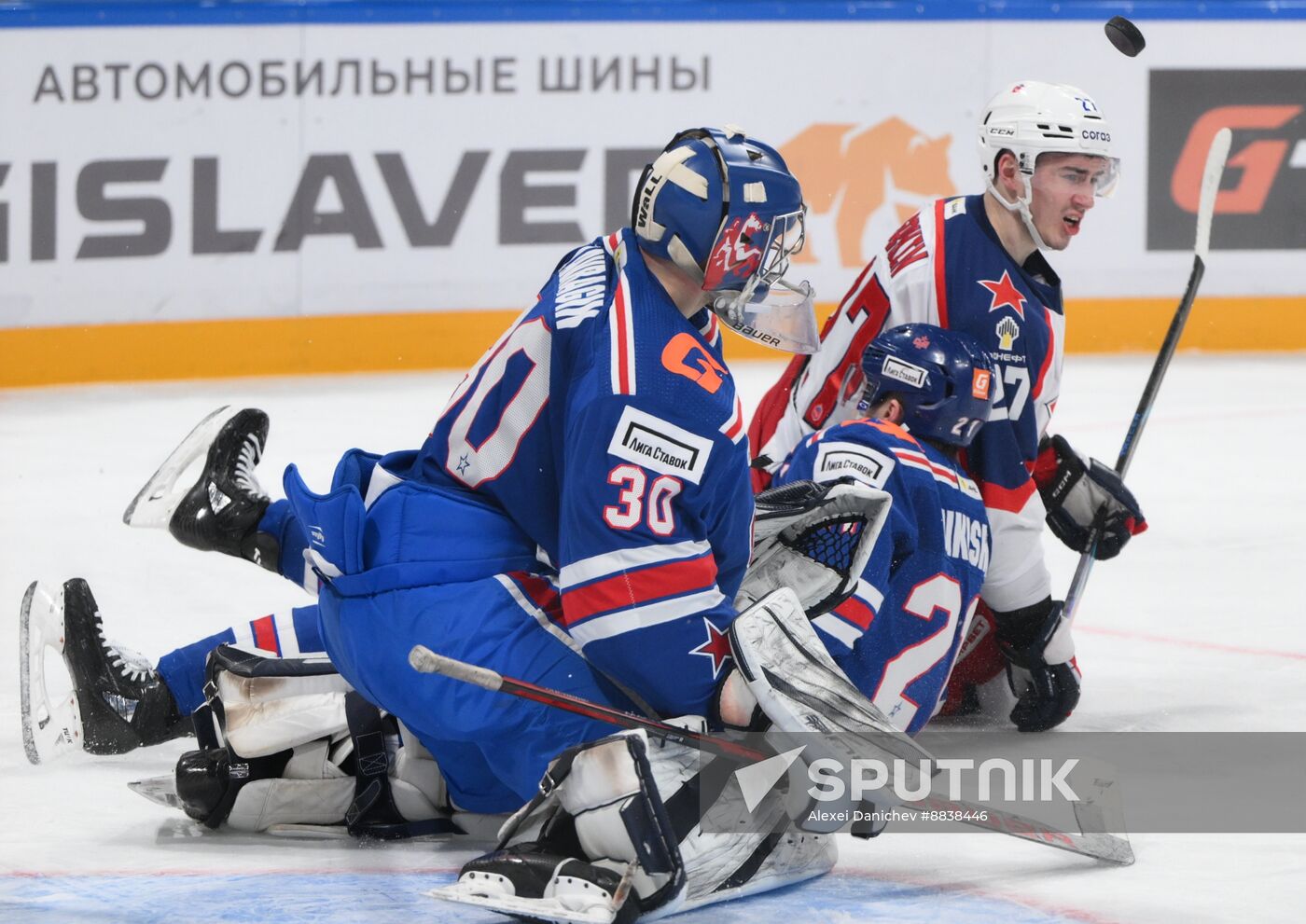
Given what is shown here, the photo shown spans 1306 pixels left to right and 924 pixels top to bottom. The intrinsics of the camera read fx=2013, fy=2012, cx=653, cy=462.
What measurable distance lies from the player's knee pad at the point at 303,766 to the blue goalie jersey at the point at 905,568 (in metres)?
0.69

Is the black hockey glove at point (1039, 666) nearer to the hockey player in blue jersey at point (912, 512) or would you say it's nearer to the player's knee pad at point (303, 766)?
the hockey player in blue jersey at point (912, 512)

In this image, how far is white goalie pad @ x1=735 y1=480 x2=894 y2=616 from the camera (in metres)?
2.89

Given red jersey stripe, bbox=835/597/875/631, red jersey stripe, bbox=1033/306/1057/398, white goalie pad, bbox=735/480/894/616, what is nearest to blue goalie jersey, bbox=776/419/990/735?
red jersey stripe, bbox=835/597/875/631

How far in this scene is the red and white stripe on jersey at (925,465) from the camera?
10.7 feet

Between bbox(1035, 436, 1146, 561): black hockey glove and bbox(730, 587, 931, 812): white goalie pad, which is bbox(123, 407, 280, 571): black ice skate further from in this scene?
bbox(1035, 436, 1146, 561): black hockey glove

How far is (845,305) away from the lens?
3.85 m

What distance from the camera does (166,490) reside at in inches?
133

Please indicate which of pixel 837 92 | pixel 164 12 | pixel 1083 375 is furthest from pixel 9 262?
pixel 1083 375

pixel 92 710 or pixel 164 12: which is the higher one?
pixel 164 12

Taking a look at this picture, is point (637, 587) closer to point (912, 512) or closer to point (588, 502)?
point (588, 502)

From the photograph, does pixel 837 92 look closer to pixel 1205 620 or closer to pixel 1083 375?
pixel 1083 375

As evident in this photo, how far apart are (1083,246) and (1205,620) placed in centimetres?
362

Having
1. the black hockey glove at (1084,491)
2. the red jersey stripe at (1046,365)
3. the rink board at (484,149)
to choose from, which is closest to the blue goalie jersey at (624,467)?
the red jersey stripe at (1046,365)

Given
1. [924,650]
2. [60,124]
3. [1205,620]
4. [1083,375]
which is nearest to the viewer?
[924,650]
